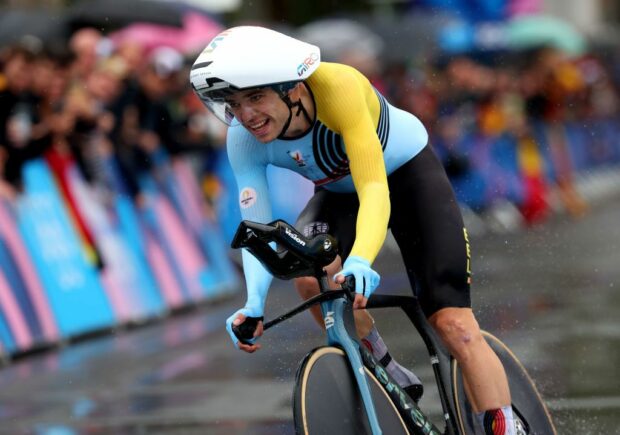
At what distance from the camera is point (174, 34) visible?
17203mm

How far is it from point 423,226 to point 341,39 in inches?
662

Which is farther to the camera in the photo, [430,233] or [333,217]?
[333,217]

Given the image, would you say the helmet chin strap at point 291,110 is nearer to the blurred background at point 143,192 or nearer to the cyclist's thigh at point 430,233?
the cyclist's thigh at point 430,233

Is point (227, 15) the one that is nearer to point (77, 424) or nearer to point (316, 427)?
point (77, 424)

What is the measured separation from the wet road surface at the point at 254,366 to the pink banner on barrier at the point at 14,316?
162 millimetres

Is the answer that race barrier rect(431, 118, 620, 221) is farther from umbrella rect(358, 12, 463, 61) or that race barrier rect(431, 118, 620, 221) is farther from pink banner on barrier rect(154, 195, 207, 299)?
pink banner on barrier rect(154, 195, 207, 299)

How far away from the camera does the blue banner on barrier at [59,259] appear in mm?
12305

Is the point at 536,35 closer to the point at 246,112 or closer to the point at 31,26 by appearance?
the point at 31,26

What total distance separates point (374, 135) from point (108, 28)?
11.2m

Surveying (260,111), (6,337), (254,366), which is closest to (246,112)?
(260,111)

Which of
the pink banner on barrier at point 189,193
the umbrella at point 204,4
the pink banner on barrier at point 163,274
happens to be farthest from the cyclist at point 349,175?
the umbrella at point 204,4

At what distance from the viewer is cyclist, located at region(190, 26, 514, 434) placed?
538cm

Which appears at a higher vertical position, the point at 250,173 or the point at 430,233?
the point at 250,173

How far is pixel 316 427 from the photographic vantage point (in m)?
5.05
